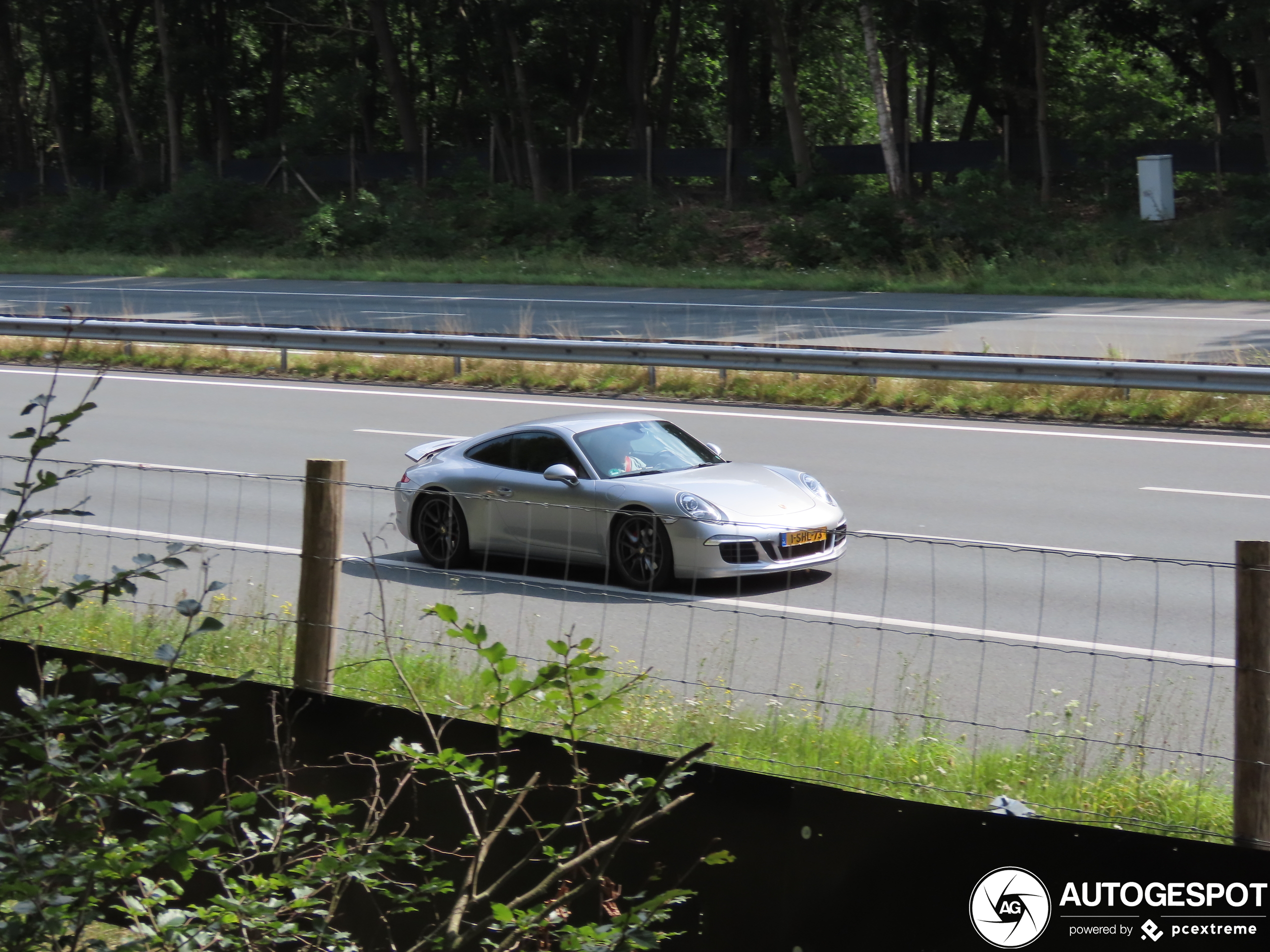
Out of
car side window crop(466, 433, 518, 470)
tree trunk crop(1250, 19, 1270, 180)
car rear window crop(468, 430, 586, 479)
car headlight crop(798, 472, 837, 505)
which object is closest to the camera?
car headlight crop(798, 472, 837, 505)

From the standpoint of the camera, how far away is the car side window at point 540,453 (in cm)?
1015

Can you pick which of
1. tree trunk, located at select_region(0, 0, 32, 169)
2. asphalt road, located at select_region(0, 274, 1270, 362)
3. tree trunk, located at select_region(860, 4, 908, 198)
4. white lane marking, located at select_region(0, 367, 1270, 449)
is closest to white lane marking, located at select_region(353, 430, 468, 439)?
white lane marking, located at select_region(0, 367, 1270, 449)

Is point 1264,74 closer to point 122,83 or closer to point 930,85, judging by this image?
point 930,85

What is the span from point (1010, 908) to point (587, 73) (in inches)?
1778

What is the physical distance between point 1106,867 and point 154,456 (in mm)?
13079

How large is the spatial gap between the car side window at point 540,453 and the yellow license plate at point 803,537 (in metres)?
1.69

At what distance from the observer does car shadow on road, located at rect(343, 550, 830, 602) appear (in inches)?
368

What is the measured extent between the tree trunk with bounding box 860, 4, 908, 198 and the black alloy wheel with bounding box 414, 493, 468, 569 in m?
27.1

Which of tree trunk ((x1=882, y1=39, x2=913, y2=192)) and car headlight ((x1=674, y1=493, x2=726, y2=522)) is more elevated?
tree trunk ((x1=882, y1=39, x2=913, y2=192))

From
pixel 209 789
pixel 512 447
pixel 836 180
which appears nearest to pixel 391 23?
pixel 836 180

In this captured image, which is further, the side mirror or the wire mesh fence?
the side mirror

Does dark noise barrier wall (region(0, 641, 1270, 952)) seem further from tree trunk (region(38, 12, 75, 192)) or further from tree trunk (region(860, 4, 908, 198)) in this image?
tree trunk (region(38, 12, 75, 192))

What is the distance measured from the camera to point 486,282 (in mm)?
32344

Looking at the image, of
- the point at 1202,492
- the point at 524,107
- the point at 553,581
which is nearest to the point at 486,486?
the point at 553,581
